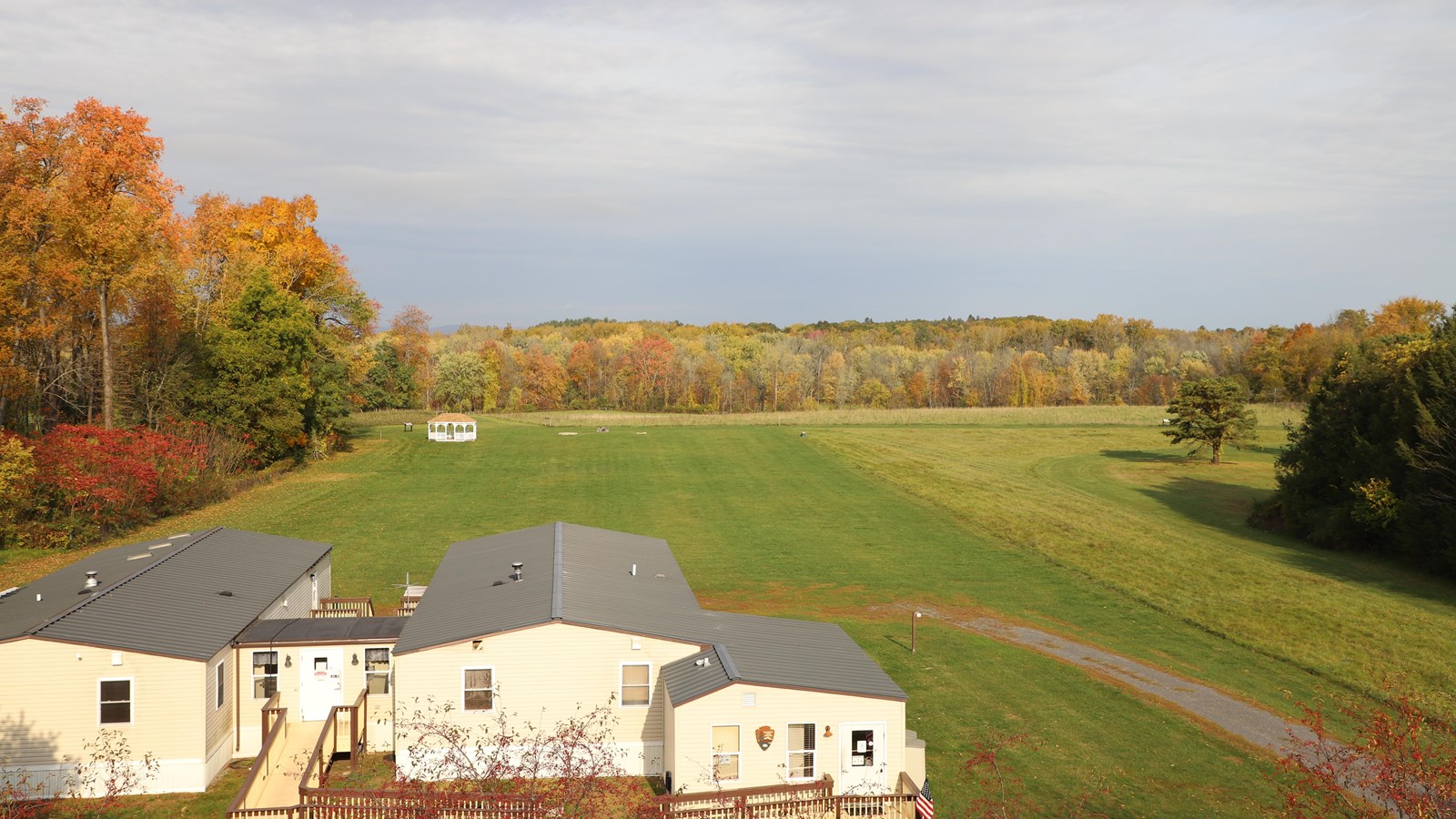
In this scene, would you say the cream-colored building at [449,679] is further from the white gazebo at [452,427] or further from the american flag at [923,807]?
the white gazebo at [452,427]

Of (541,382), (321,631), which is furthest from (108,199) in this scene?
(541,382)

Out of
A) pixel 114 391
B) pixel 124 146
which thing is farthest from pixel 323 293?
pixel 124 146

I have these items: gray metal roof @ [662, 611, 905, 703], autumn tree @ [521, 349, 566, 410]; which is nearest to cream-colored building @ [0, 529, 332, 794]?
gray metal roof @ [662, 611, 905, 703]

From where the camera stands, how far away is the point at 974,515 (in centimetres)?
4700

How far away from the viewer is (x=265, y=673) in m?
18.9

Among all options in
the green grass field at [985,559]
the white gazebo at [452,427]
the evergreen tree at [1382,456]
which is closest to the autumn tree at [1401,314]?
the green grass field at [985,559]

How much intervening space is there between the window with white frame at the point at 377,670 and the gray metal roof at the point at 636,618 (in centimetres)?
94

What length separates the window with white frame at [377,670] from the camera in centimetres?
1914

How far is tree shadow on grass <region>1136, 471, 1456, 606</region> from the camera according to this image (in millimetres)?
35312

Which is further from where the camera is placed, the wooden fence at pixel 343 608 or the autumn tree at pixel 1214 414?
the autumn tree at pixel 1214 414

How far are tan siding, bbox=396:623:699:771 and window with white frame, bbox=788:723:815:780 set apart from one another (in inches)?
111

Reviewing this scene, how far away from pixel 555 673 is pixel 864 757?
237 inches

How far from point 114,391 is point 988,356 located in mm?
120150

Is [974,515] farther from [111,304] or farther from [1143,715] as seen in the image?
[111,304]
